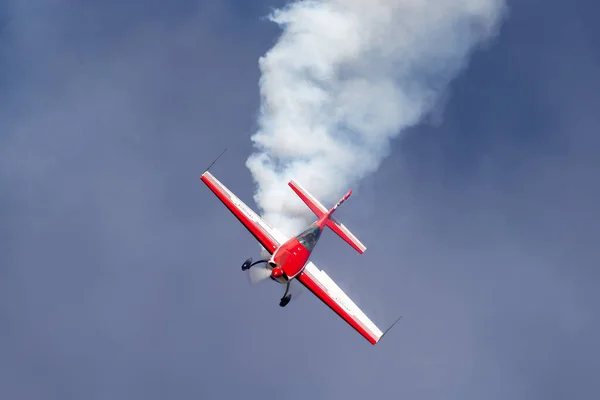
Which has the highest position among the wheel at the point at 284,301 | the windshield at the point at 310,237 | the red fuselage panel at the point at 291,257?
the windshield at the point at 310,237

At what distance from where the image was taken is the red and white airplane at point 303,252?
7225cm

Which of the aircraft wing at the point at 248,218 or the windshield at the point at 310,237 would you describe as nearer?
the windshield at the point at 310,237

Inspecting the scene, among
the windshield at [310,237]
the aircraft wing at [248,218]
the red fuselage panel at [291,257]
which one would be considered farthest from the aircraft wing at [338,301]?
the aircraft wing at [248,218]

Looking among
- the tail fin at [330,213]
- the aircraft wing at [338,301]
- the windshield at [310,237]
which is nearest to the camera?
the aircraft wing at [338,301]

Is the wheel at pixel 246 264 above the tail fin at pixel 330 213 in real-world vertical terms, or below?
below

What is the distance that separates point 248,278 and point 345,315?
1254cm

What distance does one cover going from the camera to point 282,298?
72.5 m

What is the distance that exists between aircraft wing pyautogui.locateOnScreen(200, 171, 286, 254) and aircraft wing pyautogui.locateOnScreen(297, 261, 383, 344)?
491 cm

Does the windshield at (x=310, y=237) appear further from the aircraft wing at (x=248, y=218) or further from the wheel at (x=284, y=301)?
the wheel at (x=284, y=301)

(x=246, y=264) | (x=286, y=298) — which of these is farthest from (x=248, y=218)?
(x=286, y=298)

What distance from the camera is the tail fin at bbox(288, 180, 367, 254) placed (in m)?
81.1

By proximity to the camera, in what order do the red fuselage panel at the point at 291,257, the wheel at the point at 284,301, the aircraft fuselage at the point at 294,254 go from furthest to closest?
1. the wheel at the point at 284,301
2. the red fuselage panel at the point at 291,257
3. the aircraft fuselage at the point at 294,254

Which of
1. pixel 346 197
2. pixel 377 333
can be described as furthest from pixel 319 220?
pixel 377 333

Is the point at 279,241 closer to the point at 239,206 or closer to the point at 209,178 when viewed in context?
the point at 239,206
